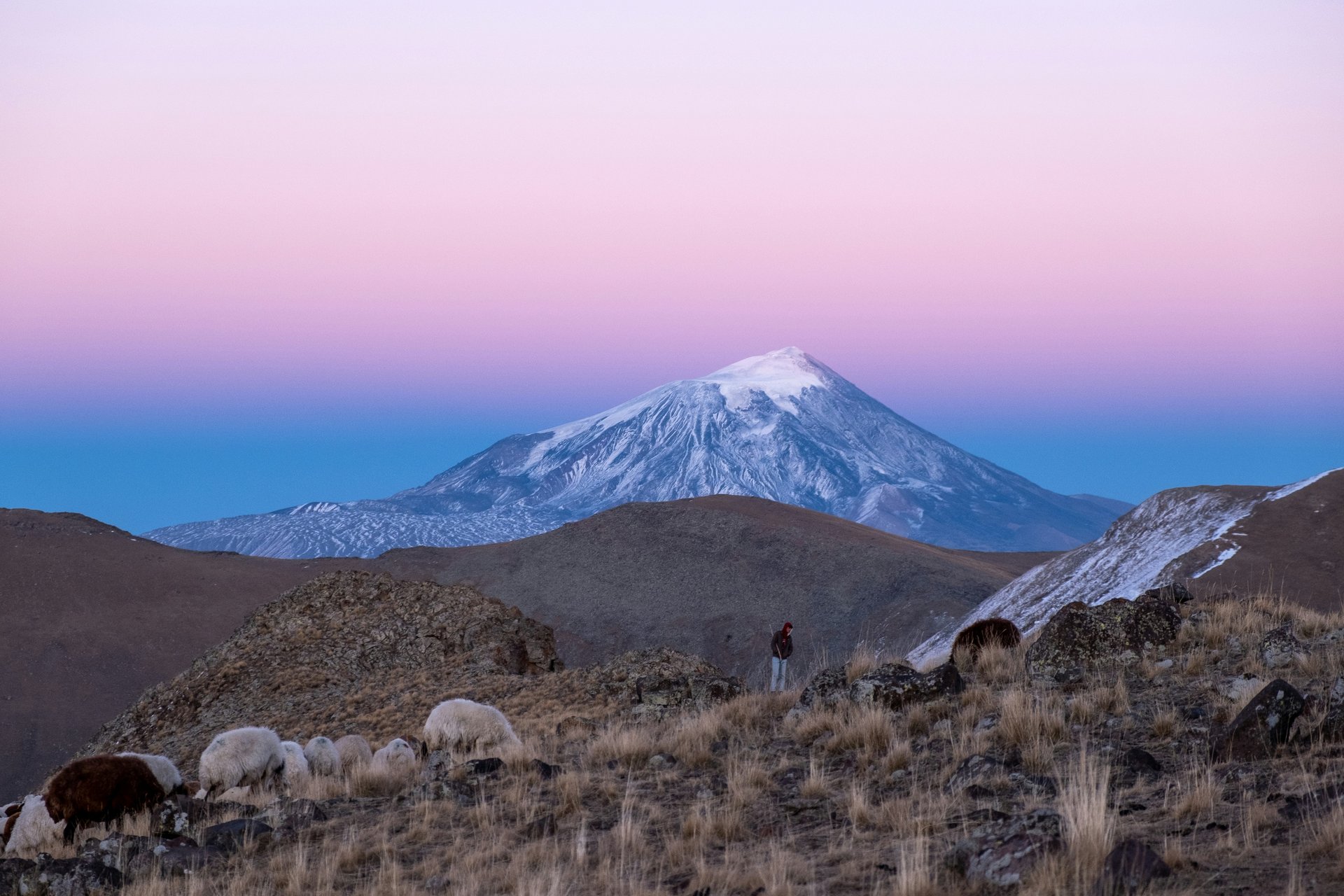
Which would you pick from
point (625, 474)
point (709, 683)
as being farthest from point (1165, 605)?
point (625, 474)

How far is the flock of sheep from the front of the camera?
841 cm

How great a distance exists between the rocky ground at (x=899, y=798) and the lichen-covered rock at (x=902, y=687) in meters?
0.02

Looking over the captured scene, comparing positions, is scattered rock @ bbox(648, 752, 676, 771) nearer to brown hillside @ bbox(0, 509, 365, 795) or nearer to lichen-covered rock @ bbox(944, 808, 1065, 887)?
lichen-covered rock @ bbox(944, 808, 1065, 887)

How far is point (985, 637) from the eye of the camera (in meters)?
11.6

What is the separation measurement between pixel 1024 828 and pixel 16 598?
156 feet

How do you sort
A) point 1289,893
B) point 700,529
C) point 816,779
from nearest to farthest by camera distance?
point 1289,893 < point 816,779 < point 700,529

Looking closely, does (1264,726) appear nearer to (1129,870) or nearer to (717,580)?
(1129,870)

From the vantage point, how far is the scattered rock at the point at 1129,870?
14.1ft

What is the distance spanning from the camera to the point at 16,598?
4341 cm

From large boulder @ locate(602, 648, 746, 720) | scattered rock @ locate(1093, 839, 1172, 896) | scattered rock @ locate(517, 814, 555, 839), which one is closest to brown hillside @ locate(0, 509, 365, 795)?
large boulder @ locate(602, 648, 746, 720)

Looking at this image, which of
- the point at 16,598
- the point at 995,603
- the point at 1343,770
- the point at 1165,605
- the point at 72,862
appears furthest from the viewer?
the point at 16,598

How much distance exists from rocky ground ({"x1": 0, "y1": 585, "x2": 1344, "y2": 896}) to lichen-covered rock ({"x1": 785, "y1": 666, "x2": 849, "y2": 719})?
3 centimetres

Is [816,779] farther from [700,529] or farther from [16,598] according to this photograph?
[700,529]

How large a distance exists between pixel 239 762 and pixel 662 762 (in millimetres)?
4139
